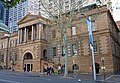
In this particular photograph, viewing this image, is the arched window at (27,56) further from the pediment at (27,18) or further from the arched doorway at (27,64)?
the pediment at (27,18)

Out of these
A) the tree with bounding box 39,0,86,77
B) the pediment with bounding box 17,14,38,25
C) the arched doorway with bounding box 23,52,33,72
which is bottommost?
the arched doorway with bounding box 23,52,33,72

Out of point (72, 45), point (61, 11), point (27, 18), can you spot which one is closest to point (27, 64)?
point (27, 18)

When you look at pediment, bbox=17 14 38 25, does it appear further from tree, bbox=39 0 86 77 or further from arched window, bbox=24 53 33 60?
tree, bbox=39 0 86 77

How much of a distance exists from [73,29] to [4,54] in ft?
104

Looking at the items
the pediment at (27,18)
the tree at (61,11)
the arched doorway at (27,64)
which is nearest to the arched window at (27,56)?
the arched doorway at (27,64)

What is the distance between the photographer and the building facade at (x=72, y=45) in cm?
3431

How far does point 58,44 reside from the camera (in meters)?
41.2

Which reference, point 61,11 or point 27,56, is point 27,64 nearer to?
point 27,56

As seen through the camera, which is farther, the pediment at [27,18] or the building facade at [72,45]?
the pediment at [27,18]

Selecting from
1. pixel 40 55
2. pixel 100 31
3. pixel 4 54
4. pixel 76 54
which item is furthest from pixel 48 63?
pixel 4 54

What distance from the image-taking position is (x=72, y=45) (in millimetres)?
39094

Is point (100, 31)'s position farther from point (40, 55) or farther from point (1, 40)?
point (1, 40)

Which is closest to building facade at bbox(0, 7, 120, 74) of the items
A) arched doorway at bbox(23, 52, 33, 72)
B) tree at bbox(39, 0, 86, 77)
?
arched doorway at bbox(23, 52, 33, 72)

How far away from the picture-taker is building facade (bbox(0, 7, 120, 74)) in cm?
3431
